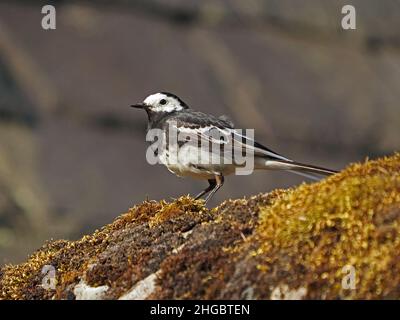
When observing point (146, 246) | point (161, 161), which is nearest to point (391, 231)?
point (146, 246)

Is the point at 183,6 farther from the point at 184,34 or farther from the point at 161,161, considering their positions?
the point at 161,161

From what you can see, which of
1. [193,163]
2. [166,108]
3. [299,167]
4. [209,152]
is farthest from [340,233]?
[166,108]

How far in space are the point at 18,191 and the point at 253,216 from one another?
529 inches

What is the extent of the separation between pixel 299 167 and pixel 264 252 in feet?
11.3

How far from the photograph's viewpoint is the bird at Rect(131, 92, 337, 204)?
8344mm

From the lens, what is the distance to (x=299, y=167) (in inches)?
325

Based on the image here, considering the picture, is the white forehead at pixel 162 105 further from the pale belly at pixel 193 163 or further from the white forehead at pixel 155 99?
the pale belly at pixel 193 163

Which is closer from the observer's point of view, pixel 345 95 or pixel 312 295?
pixel 312 295

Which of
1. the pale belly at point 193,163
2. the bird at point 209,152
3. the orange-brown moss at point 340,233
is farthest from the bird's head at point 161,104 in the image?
the orange-brown moss at point 340,233

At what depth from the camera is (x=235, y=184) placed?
1875cm

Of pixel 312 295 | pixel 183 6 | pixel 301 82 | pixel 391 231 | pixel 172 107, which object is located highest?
pixel 183 6

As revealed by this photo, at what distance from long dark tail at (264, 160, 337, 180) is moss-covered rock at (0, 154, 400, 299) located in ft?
7.25

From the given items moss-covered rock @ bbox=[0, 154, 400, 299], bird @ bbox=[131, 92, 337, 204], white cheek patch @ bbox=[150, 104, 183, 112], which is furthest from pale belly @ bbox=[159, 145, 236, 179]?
moss-covered rock @ bbox=[0, 154, 400, 299]

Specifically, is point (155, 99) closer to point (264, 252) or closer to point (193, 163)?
point (193, 163)
